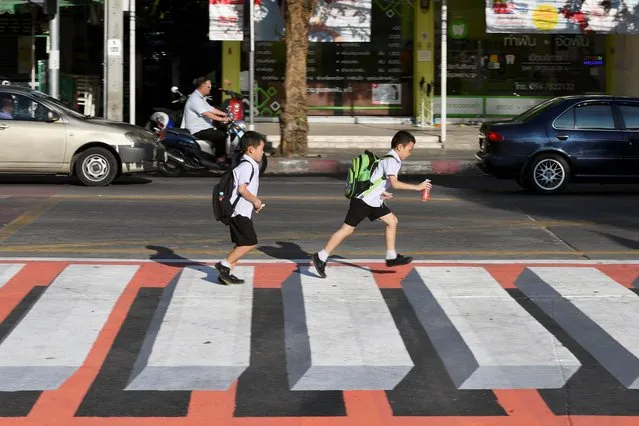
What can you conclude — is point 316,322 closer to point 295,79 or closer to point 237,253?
point 237,253

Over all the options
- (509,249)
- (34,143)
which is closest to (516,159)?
(509,249)

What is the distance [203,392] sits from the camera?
7.47 metres

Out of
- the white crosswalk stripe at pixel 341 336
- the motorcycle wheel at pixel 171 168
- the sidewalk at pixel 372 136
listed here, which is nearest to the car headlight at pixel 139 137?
the motorcycle wheel at pixel 171 168

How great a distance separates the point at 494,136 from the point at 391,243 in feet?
24.9

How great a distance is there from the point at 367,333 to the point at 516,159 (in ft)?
32.0

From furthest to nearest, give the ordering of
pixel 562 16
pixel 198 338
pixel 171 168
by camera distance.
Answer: pixel 562 16
pixel 171 168
pixel 198 338

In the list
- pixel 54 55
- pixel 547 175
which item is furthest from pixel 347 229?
pixel 54 55

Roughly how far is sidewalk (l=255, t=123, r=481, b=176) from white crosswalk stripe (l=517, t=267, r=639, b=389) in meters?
11.2

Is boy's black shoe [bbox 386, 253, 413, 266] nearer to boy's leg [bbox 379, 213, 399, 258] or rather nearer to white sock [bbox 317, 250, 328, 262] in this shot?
boy's leg [bbox 379, 213, 399, 258]

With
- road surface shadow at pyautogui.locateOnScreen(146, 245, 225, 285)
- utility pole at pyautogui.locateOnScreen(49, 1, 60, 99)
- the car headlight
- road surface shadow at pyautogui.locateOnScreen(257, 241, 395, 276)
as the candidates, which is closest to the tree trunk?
utility pole at pyautogui.locateOnScreen(49, 1, 60, 99)

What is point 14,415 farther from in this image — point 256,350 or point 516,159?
point 516,159

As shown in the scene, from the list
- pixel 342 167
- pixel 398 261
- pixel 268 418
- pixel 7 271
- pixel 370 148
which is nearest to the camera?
pixel 268 418

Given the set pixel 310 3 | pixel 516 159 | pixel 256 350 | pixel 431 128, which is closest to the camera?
pixel 256 350

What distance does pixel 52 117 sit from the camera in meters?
18.5
